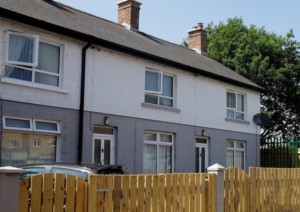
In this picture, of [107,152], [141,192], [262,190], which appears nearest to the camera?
[141,192]

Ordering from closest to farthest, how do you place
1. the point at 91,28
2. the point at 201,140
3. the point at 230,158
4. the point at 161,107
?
1. the point at 91,28
2. the point at 161,107
3. the point at 201,140
4. the point at 230,158

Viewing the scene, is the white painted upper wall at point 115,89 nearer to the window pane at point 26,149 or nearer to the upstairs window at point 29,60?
the upstairs window at point 29,60

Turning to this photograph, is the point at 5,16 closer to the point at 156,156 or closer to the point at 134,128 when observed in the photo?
the point at 134,128

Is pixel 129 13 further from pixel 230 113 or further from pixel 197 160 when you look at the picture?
pixel 197 160

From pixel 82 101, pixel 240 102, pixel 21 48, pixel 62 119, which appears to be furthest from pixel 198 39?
pixel 21 48

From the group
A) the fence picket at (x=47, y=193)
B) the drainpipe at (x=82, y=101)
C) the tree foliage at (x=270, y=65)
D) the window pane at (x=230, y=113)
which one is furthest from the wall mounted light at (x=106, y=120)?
the tree foliage at (x=270, y=65)

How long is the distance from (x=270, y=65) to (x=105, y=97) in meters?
20.8

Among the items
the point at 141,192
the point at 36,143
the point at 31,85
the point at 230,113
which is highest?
the point at 230,113

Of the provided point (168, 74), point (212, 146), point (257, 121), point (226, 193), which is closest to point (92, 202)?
point (226, 193)

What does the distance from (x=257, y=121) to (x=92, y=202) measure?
58.3 feet

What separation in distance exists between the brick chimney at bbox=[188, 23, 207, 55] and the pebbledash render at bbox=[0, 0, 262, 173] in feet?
15.4

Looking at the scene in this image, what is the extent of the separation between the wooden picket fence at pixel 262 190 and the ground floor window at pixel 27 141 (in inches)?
250

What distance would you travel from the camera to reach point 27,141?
12.3 meters

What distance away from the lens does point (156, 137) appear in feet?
54.6
